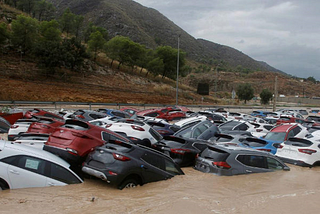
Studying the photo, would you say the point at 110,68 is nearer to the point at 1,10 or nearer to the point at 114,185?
the point at 1,10

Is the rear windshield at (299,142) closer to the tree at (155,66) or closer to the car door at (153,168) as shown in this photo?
the car door at (153,168)

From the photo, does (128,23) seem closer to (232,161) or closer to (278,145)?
(278,145)

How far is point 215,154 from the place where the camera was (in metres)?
9.21

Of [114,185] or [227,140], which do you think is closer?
[114,185]

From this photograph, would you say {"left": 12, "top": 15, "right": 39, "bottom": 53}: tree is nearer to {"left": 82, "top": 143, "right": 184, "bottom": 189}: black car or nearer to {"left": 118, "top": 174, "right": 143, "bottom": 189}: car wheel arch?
{"left": 82, "top": 143, "right": 184, "bottom": 189}: black car

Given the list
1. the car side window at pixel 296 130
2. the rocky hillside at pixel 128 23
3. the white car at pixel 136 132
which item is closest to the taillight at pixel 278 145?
the car side window at pixel 296 130

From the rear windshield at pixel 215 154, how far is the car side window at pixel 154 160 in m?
1.72

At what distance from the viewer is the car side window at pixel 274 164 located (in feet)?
32.4

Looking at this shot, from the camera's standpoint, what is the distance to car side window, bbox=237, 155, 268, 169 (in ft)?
30.6

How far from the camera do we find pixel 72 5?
177000mm

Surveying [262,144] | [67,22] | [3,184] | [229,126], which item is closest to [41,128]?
[3,184]

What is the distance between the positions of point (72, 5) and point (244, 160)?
185326mm

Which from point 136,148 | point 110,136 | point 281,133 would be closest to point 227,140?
point 281,133

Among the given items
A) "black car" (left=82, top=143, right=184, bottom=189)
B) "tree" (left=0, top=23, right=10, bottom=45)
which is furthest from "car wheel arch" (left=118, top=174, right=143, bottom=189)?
"tree" (left=0, top=23, right=10, bottom=45)
